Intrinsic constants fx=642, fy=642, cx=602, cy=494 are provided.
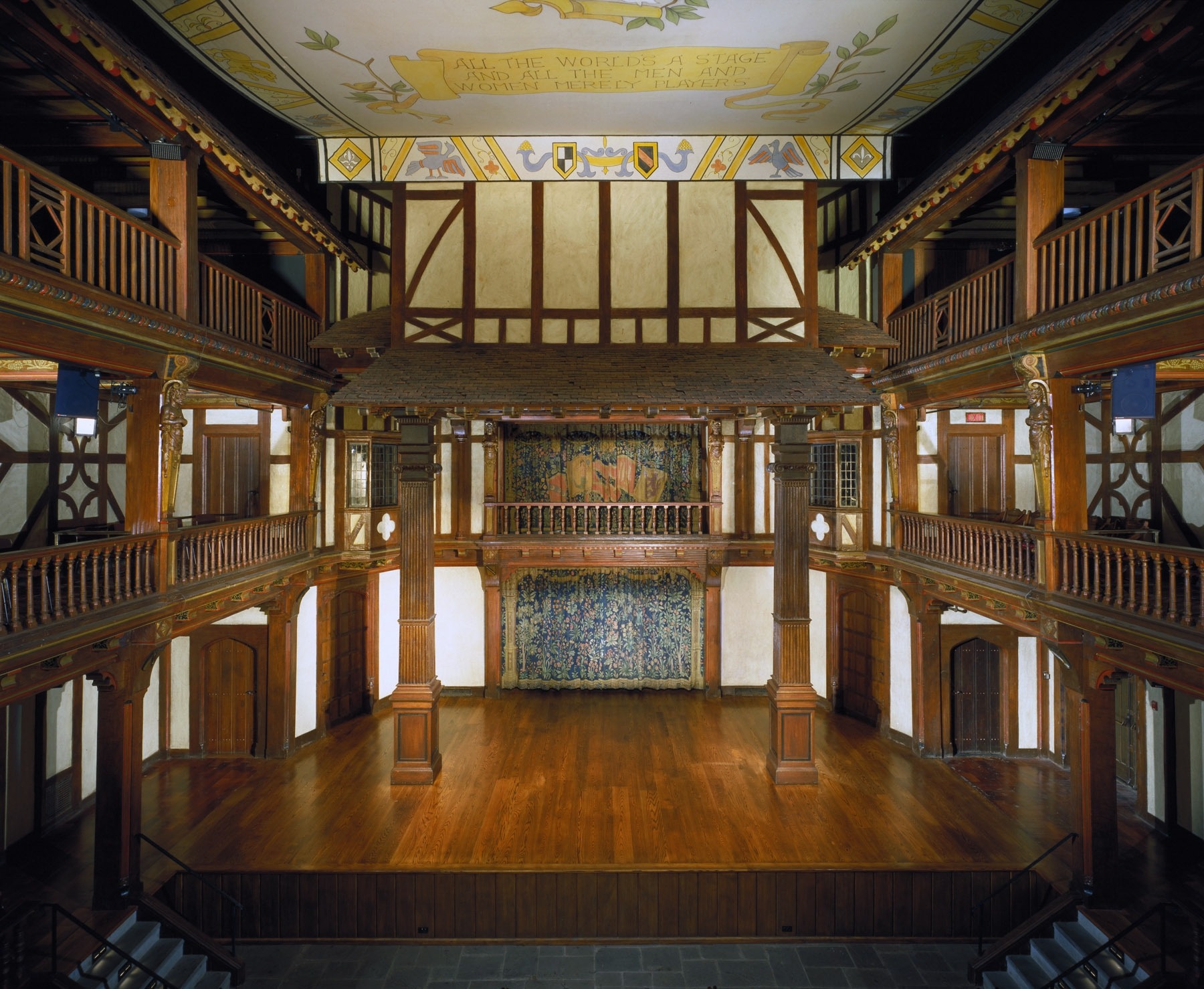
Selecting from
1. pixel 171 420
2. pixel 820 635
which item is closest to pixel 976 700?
pixel 820 635

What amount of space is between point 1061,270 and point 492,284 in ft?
23.5

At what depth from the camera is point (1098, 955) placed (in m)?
6.43

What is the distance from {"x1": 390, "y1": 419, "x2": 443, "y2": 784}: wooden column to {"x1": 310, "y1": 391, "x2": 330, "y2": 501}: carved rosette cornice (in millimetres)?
2230

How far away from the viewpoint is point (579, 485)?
13.6 m

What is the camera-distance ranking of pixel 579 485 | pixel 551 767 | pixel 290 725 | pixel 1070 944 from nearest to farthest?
pixel 1070 944
pixel 551 767
pixel 290 725
pixel 579 485

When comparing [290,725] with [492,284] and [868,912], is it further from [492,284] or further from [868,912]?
[868,912]

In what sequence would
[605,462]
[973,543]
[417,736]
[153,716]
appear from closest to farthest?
[973,543] < [417,736] < [153,716] < [605,462]

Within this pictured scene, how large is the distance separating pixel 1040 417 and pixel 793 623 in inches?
166

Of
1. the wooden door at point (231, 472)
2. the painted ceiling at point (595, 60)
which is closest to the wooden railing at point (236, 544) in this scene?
the wooden door at point (231, 472)

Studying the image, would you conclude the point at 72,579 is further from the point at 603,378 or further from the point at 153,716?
the point at 603,378

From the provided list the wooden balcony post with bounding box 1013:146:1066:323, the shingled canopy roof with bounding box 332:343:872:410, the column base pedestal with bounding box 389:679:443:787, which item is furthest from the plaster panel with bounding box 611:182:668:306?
the column base pedestal with bounding box 389:679:443:787

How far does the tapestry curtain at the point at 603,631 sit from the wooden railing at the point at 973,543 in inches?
184

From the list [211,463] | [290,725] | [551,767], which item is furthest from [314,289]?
[551,767]

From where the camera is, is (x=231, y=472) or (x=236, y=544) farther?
(x=231, y=472)
